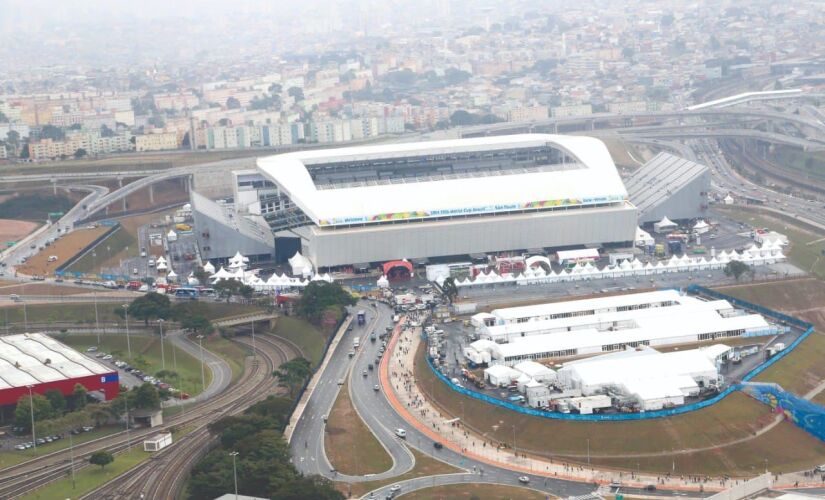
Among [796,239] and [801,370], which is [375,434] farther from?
[796,239]

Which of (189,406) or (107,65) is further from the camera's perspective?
(107,65)

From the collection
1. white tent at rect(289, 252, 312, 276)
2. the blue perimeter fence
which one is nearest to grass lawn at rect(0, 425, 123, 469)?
the blue perimeter fence

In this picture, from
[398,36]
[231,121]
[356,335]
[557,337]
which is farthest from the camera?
[398,36]

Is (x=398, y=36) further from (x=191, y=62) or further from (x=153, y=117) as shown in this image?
(x=153, y=117)

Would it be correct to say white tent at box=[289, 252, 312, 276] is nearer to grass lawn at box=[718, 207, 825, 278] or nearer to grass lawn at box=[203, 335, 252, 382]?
grass lawn at box=[203, 335, 252, 382]

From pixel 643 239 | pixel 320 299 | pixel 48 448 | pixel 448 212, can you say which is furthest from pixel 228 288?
pixel 643 239

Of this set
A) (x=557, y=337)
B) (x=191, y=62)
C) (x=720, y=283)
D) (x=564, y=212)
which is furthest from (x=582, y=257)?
(x=191, y=62)
